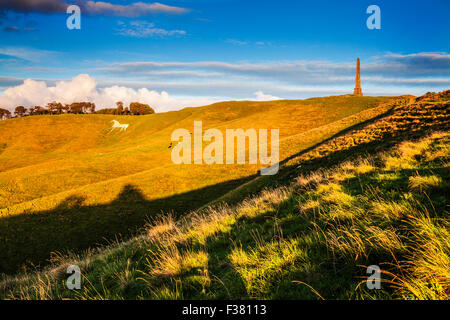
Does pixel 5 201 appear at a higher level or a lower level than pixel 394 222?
lower

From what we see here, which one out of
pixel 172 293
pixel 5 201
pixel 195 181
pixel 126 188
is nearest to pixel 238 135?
pixel 195 181

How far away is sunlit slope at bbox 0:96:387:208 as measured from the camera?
98.1 ft

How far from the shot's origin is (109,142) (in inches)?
3260

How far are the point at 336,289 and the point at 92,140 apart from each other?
98.1 m

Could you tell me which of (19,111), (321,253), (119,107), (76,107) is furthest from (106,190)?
(19,111)

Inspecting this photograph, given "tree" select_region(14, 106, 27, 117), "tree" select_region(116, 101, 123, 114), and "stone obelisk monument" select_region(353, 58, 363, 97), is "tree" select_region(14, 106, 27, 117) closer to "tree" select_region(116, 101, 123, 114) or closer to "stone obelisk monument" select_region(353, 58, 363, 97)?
"tree" select_region(116, 101, 123, 114)

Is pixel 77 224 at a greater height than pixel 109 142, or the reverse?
pixel 109 142

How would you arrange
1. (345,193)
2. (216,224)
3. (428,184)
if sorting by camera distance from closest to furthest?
(428,184)
(345,193)
(216,224)

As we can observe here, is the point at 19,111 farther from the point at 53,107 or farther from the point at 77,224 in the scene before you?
the point at 77,224

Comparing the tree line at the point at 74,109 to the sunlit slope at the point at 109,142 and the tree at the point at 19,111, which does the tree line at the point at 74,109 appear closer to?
the tree at the point at 19,111

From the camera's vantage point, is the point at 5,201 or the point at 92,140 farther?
the point at 92,140

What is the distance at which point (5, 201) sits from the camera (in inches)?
976
